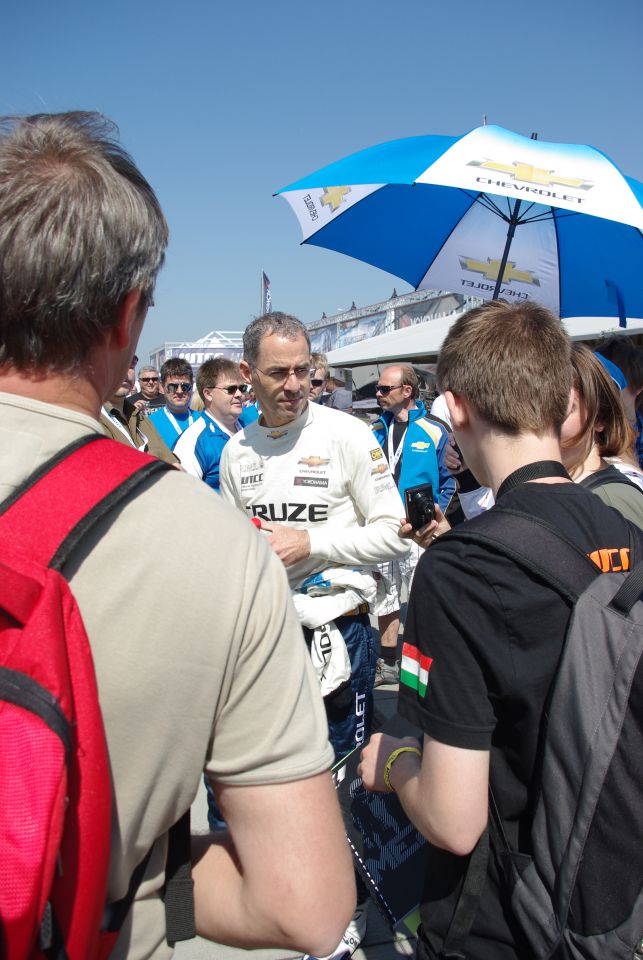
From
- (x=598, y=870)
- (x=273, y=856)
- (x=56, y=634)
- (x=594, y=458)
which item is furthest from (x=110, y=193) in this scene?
(x=594, y=458)

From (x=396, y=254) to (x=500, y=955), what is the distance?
15.9 feet

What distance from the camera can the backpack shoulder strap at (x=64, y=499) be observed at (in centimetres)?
68

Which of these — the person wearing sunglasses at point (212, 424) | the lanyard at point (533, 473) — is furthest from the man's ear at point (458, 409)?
the person wearing sunglasses at point (212, 424)

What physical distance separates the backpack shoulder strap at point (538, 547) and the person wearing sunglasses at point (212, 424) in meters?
3.43

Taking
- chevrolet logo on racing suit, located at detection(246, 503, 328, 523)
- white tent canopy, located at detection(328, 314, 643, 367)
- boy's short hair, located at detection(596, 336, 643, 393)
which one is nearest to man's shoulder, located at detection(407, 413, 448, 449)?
boy's short hair, located at detection(596, 336, 643, 393)

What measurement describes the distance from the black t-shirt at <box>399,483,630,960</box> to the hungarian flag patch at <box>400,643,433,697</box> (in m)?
0.01

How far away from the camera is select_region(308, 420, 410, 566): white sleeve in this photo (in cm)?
247

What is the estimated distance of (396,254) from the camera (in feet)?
17.2

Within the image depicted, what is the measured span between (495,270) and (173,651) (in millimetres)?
4810

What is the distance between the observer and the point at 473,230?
4.92m

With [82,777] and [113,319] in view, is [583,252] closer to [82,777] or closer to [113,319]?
[113,319]

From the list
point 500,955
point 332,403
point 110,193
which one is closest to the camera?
point 110,193

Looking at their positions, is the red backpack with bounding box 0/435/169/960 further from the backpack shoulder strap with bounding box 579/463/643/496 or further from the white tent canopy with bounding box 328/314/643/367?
the white tent canopy with bounding box 328/314/643/367

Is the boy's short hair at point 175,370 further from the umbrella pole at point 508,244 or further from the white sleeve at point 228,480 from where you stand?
the white sleeve at point 228,480
